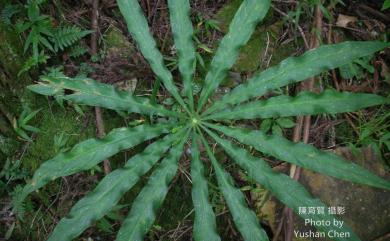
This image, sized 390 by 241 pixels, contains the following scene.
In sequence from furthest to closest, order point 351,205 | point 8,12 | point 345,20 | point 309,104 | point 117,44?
point 345,20 < point 117,44 < point 351,205 < point 8,12 < point 309,104

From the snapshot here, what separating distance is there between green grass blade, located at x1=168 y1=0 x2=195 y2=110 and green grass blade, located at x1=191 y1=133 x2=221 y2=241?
1.30 feet

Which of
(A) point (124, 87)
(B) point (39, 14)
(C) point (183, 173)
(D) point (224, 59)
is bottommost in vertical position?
(C) point (183, 173)

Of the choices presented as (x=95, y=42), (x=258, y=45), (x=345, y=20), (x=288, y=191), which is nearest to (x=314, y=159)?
(x=288, y=191)

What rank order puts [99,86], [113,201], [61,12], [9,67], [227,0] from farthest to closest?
1. [227,0]
2. [61,12]
3. [9,67]
4. [99,86]
5. [113,201]

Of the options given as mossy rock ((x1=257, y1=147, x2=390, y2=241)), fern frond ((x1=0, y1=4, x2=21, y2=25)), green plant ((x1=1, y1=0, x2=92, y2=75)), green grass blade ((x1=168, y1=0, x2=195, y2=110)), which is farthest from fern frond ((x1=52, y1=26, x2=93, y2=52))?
mossy rock ((x1=257, y1=147, x2=390, y2=241))

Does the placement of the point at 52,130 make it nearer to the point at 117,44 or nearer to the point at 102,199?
the point at 117,44

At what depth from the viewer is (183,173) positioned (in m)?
2.13

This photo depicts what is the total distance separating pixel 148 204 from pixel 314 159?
2.28ft

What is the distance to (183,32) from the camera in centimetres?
165

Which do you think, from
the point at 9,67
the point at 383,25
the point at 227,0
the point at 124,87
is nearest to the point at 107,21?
the point at 124,87

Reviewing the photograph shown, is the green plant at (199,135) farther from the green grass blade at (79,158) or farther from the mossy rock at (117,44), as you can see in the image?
the mossy rock at (117,44)

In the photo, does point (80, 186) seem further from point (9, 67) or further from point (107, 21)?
point (107, 21)

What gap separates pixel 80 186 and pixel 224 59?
3.69ft

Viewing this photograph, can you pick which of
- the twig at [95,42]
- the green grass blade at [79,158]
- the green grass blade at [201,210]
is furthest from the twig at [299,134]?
the twig at [95,42]
